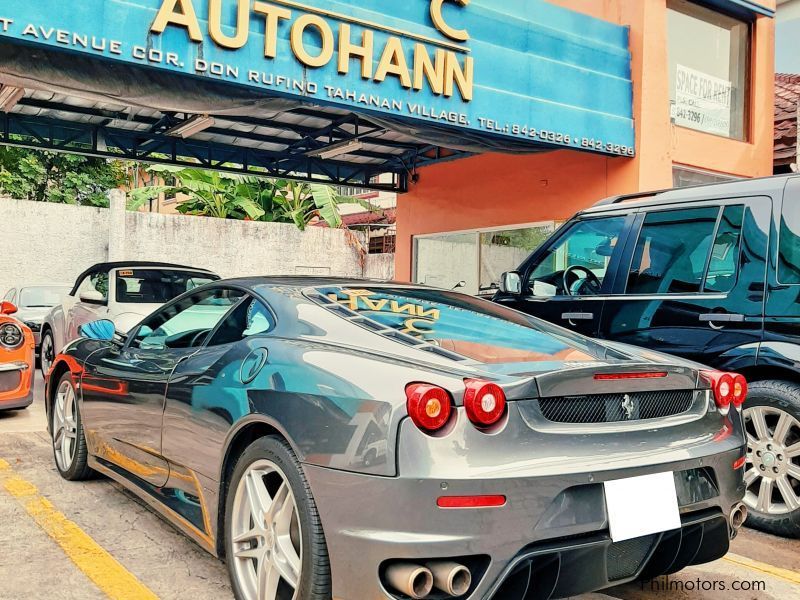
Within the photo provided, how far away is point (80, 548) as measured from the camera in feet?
11.0

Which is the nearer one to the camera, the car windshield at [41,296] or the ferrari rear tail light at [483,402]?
the ferrari rear tail light at [483,402]

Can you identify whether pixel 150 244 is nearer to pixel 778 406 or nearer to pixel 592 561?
pixel 778 406

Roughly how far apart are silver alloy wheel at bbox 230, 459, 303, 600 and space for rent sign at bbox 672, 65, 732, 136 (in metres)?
9.53

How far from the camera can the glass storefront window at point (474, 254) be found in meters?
11.4

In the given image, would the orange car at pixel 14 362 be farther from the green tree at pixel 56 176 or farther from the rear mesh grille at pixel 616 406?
the green tree at pixel 56 176

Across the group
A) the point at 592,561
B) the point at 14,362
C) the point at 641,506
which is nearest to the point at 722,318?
the point at 641,506

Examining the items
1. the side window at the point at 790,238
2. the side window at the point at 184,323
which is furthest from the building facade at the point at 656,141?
the side window at the point at 184,323

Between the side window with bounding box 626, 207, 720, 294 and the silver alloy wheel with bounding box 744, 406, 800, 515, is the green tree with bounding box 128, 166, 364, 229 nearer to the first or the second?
the side window with bounding box 626, 207, 720, 294

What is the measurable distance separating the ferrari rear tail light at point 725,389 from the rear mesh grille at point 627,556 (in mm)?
694

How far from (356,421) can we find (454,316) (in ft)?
3.32

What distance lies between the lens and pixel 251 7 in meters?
7.53

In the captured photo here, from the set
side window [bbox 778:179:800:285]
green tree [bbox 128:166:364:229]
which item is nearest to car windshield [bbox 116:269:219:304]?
side window [bbox 778:179:800:285]

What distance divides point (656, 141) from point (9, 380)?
8410mm

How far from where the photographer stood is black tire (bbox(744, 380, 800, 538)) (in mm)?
3820
